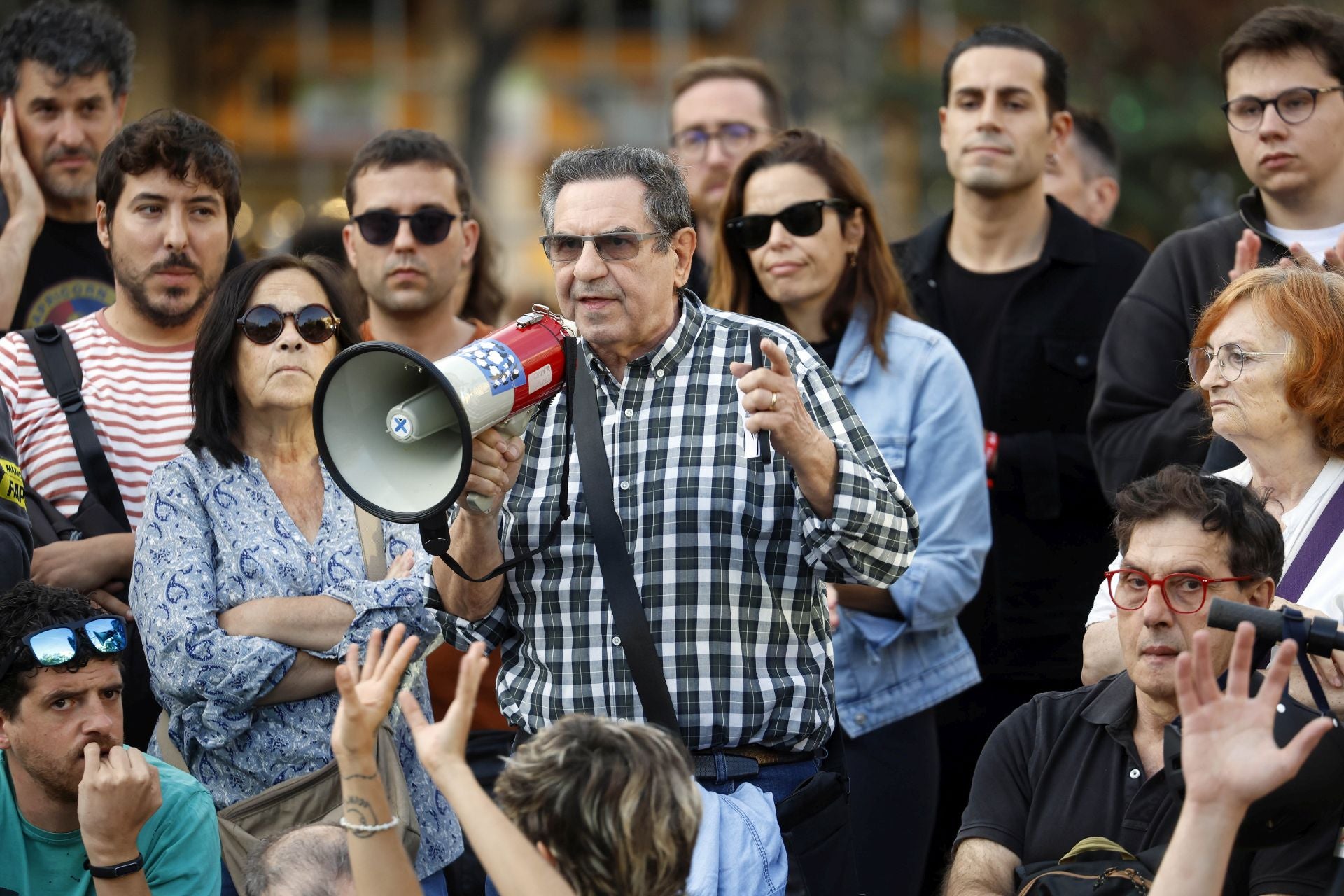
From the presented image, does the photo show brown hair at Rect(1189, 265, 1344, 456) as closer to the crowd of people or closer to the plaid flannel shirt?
the crowd of people

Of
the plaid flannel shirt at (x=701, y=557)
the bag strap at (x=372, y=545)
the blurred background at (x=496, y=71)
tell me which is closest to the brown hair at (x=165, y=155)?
the bag strap at (x=372, y=545)

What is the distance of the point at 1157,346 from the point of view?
515 centimetres

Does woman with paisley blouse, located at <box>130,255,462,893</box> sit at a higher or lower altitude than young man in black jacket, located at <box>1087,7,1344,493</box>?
lower

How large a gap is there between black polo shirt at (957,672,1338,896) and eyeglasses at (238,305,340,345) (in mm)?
2111

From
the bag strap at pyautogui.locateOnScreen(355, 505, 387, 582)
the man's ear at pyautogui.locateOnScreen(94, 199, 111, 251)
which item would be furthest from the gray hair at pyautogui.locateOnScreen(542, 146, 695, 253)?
the man's ear at pyautogui.locateOnScreen(94, 199, 111, 251)

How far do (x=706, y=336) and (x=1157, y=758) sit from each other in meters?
1.44

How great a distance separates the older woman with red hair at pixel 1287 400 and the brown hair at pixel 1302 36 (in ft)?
3.93

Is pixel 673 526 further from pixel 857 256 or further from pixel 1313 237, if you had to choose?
pixel 1313 237

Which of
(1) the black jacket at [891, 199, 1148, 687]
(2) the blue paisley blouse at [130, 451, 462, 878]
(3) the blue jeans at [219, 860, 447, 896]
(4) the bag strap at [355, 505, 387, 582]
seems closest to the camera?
(2) the blue paisley blouse at [130, 451, 462, 878]

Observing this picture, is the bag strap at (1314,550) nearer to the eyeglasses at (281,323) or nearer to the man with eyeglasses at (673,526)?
the man with eyeglasses at (673,526)

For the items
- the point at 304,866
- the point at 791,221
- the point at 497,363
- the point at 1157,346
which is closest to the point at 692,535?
the point at 497,363

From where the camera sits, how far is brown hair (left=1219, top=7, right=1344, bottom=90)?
16.6 feet

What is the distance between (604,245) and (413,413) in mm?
647

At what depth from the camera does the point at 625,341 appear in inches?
158
